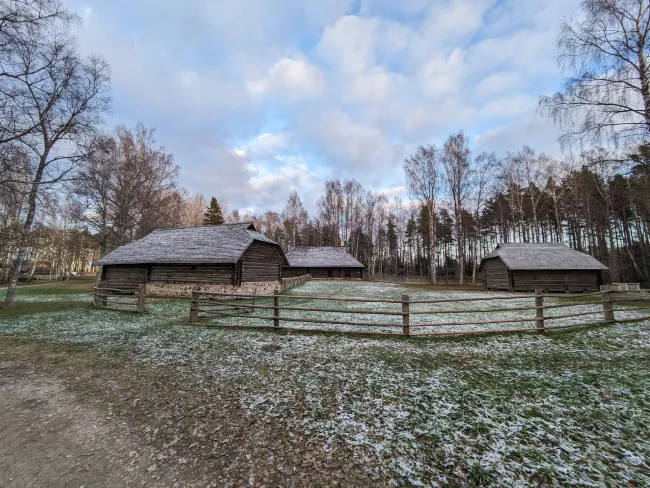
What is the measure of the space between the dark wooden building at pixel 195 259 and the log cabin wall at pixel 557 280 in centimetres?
2293

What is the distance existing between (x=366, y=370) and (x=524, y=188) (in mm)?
37585

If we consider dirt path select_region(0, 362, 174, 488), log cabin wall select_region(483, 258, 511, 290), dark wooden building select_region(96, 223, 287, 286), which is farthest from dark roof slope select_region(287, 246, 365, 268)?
dirt path select_region(0, 362, 174, 488)

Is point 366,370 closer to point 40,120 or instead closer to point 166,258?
point 40,120

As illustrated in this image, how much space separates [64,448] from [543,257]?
31878mm

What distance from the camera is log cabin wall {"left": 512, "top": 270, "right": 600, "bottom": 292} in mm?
23969

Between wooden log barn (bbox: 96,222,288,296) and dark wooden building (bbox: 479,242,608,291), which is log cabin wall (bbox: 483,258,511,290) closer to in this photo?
dark wooden building (bbox: 479,242,608,291)

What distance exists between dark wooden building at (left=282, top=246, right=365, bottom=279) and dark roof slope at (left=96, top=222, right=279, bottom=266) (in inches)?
654

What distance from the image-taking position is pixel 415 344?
776cm

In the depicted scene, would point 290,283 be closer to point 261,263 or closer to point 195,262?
point 261,263

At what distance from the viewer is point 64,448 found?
342cm

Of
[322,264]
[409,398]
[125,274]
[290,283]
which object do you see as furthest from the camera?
[322,264]

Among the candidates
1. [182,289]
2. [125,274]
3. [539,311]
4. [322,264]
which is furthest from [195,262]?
[322,264]

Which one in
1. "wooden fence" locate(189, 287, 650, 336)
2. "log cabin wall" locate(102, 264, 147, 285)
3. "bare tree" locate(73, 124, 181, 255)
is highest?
"bare tree" locate(73, 124, 181, 255)

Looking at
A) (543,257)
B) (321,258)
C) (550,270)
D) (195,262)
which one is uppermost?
(321,258)
